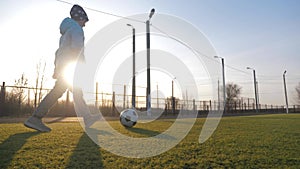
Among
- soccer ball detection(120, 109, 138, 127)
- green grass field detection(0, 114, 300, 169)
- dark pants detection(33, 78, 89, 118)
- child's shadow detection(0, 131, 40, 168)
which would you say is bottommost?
green grass field detection(0, 114, 300, 169)

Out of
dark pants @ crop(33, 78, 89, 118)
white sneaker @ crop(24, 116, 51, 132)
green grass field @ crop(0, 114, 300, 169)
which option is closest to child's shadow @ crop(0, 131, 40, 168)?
green grass field @ crop(0, 114, 300, 169)

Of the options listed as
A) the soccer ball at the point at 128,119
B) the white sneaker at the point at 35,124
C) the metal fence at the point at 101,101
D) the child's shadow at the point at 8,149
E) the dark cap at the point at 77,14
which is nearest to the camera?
the child's shadow at the point at 8,149

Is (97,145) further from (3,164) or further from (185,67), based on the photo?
(185,67)

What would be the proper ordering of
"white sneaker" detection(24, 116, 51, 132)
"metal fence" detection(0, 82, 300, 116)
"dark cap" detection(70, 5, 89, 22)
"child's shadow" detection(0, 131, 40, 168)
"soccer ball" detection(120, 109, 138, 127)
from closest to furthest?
"child's shadow" detection(0, 131, 40, 168)
"white sneaker" detection(24, 116, 51, 132)
"dark cap" detection(70, 5, 89, 22)
"soccer ball" detection(120, 109, 138, 127)
"metal fence" detection(0, 82, 300, 116)

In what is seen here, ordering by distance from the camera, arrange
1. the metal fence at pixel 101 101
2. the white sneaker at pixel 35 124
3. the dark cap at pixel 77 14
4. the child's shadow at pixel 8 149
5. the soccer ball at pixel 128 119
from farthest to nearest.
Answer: the metal fence at pixel 101 101 < the soccer ball at pixel 128 119 < the dark cap at pixel 77 14 < the white sneaker at pixel 35 124 < the child's shadow at pixel 8 149

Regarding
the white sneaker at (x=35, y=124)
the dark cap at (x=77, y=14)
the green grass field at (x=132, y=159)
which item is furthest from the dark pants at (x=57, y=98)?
the dark cap at (x=77, y=14)

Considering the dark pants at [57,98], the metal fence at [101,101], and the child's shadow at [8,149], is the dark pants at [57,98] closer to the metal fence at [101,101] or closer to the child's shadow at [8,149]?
the child's shadow at [8,149]

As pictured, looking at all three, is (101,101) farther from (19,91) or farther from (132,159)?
(132,159)

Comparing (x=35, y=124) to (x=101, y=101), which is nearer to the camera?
(x=35, y=124)

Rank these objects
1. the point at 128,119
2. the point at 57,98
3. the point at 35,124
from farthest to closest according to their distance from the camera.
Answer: the point at 128,119
the point at 57,98
the point at 35,124

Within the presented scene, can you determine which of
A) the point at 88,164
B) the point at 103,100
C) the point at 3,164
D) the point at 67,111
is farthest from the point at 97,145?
the point at 103,100

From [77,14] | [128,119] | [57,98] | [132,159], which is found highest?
[77,14]

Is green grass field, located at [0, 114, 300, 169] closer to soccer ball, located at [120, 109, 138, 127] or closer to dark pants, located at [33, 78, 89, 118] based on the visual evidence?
dark pants, located at [33, 78, 89, 118]

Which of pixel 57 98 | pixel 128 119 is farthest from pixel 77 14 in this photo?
pixel 128 119
